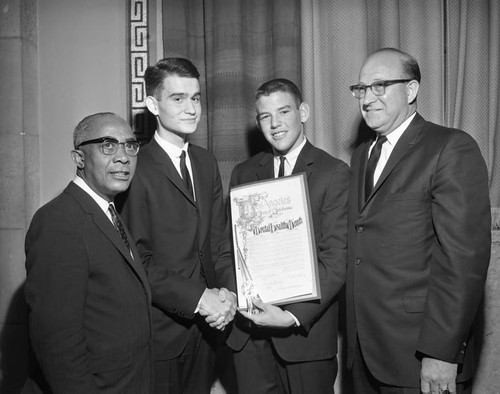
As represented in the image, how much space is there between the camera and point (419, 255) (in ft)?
6.44

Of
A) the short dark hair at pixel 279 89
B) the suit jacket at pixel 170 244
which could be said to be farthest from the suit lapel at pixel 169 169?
the short dark hair at pixel 279 89

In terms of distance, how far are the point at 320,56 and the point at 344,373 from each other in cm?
181

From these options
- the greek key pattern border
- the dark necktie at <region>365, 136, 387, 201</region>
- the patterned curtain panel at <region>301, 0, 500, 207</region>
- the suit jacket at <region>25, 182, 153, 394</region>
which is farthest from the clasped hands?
the greek key pattern border

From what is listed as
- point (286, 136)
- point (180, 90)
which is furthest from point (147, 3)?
point (286, 136)

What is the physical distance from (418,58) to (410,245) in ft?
4.73

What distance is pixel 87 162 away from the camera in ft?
6.43

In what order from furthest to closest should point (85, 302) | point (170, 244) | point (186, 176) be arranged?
point (186, 176), point (170, 244), point (85, 302)

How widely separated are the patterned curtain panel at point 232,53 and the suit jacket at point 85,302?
1.27 meters

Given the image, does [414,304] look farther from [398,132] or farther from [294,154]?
[294,154]

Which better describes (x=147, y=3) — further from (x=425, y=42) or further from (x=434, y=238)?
(x=434, y=238)

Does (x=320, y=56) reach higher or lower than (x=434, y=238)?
higher

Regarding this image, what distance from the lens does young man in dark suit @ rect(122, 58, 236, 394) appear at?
2193mm

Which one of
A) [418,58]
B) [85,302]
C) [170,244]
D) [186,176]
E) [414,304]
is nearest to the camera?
[85,302]

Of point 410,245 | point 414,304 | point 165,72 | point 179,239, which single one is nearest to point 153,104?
point 165,72
